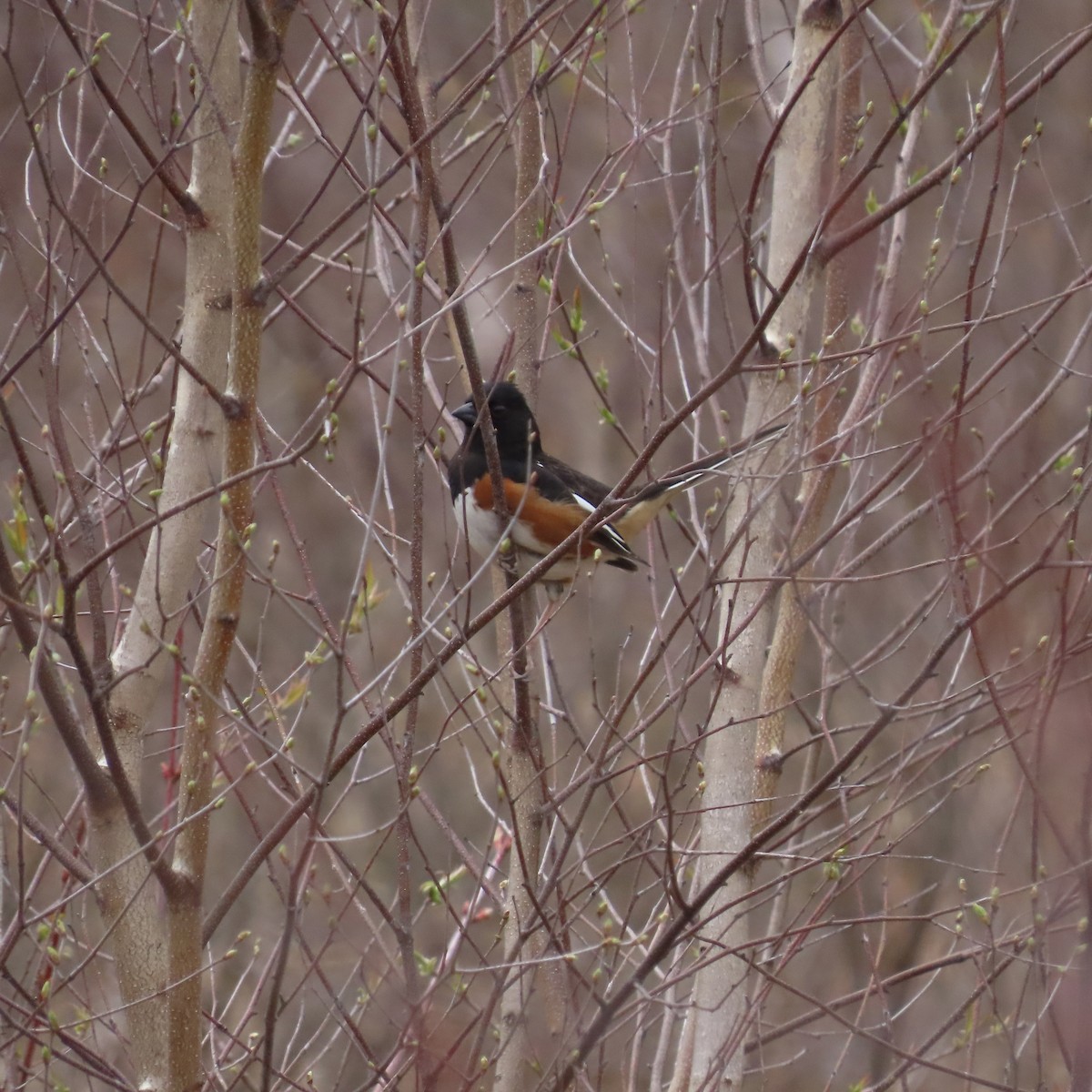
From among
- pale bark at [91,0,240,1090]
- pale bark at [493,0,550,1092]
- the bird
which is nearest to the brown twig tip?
pale bark at [493,0,550,1092]

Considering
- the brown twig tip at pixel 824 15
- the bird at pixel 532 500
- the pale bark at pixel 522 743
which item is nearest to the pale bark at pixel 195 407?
the pale bark at pixel 522 743

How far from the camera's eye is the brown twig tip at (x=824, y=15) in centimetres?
353

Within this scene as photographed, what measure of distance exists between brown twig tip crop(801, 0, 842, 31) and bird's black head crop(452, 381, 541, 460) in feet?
4.36

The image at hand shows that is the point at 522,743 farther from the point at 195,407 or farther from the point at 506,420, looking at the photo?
the point at 506,420

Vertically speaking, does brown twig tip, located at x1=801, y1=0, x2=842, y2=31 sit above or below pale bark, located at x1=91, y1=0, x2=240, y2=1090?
above

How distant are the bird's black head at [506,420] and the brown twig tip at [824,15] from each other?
133cm

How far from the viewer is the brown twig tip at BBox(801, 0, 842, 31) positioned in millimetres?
3527

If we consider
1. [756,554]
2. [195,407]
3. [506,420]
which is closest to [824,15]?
[756,554]

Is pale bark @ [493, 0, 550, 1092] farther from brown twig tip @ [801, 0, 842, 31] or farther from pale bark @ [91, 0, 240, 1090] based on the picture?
brown twig tip @ [801, 0, 842, 31]

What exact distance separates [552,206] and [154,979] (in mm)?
1812

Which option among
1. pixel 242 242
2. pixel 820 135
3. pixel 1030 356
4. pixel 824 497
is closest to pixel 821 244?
pixel 820 135

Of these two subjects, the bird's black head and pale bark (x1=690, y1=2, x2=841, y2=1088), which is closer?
pale bark (x1=690, y1=2, x2=841, y2=1088)

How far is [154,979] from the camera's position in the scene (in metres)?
2.49

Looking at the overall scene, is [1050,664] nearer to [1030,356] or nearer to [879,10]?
[1030,356]
